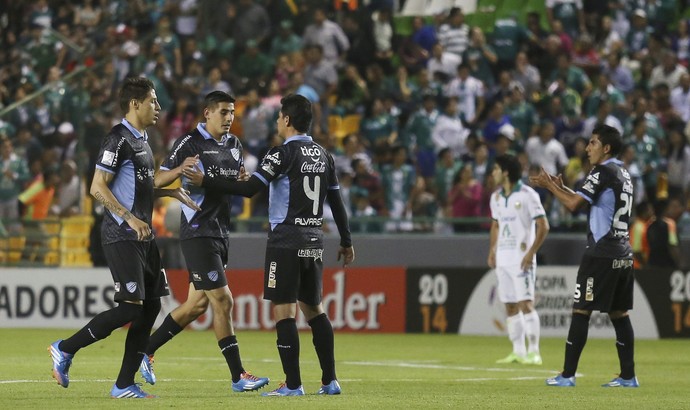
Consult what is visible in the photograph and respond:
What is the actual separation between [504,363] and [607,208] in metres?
4.06

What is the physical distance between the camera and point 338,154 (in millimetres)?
26016

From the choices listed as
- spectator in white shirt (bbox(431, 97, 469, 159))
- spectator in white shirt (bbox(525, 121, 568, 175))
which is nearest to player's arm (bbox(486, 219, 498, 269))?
spectator in white shirt (bbox(525, 121, 568, 175))

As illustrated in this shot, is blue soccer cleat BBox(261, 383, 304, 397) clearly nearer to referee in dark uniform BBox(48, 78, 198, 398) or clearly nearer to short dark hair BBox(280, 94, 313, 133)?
referee in dark uniform BBox(48, 78, 198, 398)

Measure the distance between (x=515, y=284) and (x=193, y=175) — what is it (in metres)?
6.79

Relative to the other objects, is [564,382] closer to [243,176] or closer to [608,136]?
[608,136]

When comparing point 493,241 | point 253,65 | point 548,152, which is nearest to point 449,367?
point 493,241

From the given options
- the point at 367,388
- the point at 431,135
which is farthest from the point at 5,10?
the point at 367,388

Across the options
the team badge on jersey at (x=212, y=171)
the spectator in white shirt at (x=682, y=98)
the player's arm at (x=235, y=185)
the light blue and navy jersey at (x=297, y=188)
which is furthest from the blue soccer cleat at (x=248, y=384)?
the spectator in white shirt at (x=682, y=98)

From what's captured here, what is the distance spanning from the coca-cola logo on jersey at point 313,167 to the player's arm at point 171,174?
2.93 ft

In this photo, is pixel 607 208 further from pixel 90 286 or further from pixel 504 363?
pixel 90 286

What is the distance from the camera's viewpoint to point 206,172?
492 inches

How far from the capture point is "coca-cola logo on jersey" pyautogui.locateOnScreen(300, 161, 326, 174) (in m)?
12.0

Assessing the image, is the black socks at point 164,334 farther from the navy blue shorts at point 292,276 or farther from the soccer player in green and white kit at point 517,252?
the soccer player in green and white kit at point 517,252

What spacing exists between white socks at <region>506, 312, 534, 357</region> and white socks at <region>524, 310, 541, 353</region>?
6 cm
